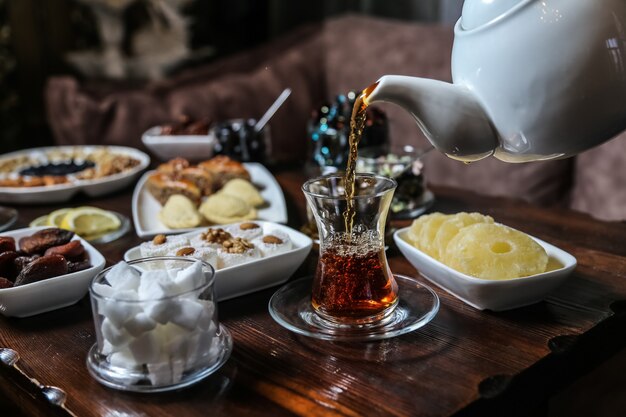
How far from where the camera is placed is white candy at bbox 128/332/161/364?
85 cm

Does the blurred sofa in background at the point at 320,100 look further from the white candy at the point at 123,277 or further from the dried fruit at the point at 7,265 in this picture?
the white candy at the point at 123,277

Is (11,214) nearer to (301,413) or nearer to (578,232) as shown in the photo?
(301,413)

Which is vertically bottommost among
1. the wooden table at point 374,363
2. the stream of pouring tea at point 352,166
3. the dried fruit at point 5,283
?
the wooden table at point 374,363

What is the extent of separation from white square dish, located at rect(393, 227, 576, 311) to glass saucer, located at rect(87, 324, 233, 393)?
362 mm

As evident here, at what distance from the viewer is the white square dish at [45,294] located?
1.05 meters

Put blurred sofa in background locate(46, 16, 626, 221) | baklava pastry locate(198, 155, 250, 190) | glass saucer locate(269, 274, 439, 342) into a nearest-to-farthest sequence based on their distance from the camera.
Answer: glass saucer locate(269, 274, 439, 342) → baklava pastry locate(198, 155, 250, 190) → blurred sofa in background locate(46, 16, 626, 221)

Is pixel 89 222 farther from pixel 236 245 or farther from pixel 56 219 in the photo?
pixel 236 245

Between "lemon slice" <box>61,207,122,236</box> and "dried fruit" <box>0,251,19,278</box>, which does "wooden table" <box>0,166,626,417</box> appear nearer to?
"dried fruit" <box>0,251,19,278</box>

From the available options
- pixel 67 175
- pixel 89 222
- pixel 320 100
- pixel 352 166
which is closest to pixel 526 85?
pixel 352 166

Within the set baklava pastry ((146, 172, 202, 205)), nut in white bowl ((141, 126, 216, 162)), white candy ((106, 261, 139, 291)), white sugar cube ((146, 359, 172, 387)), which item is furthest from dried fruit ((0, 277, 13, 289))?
nut in white bowl ((141, 126, 216, 162))

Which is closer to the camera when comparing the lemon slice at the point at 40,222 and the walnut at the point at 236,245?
the walnut at the point at 236,245

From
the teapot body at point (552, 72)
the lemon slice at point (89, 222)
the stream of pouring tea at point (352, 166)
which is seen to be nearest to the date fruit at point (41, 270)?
the lemon slice at point (89, 222)

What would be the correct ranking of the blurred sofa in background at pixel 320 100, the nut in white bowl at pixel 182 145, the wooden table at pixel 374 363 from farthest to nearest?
the blurred sofa in background at pixel 320 100, the nut in white bowl at pixel 182 145, the wooden table at pixel 374 363

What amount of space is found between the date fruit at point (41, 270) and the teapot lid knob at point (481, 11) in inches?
28.0
